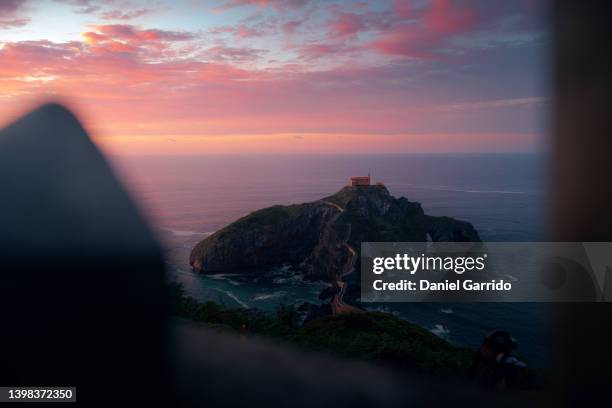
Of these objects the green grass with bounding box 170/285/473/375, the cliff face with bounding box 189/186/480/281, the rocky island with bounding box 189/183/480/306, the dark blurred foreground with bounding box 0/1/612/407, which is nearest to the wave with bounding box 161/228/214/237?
the rocky island with bounding box 189/183/480/306

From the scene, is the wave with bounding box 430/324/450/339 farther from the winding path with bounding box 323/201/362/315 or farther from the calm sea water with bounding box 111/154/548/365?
the winding path with bounding box 323/201/362/315

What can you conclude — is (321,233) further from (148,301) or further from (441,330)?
(148,301)

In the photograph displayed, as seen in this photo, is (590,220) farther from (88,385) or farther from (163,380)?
(88,385)

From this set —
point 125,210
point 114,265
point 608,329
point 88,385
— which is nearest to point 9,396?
point 88,385

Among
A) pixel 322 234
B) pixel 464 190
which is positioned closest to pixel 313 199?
pixel 322 234

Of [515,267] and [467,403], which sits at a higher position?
[467,403]

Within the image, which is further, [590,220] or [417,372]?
[417,372]
